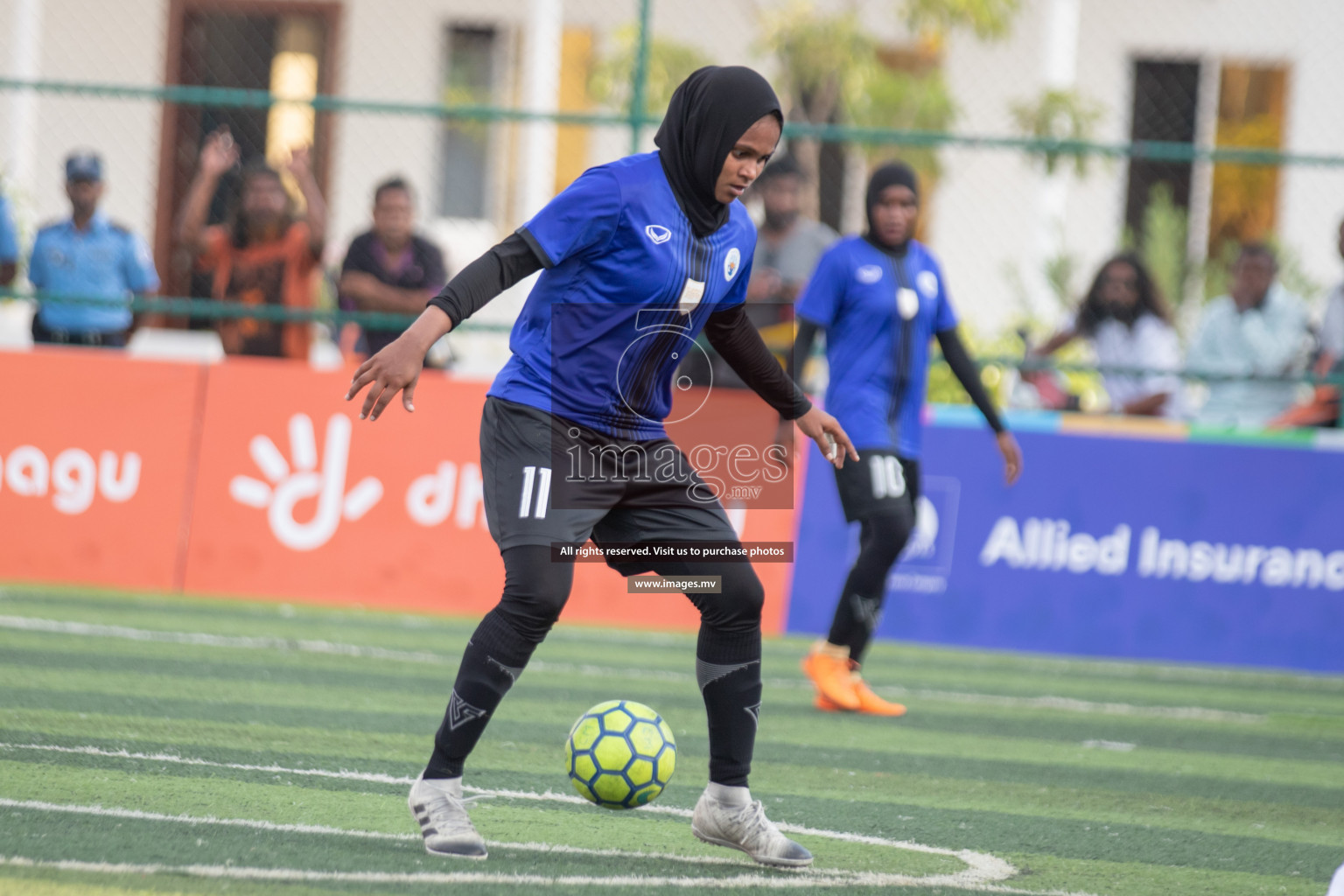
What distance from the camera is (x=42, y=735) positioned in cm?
539

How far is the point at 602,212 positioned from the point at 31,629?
4.88 metres

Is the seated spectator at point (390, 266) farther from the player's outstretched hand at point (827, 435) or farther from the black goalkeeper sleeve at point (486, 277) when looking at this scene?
the black goalkeeper sleeve at point (486, 277)

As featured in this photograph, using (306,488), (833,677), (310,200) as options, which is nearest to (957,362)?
(833,677)

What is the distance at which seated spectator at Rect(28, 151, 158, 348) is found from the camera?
33.5 ft

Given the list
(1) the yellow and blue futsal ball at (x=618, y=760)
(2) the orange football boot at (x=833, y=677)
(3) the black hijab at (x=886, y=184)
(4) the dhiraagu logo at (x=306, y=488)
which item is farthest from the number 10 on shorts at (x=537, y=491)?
(4) the dhiraagu logo at (x=306, y=488)

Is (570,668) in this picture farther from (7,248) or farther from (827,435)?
(7,248)

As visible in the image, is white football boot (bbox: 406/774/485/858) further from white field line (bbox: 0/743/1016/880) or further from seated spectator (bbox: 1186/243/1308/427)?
seated spectator (bbox: 1186/243/1308/427)

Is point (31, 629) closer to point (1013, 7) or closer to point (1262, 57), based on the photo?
point (1013, 7)

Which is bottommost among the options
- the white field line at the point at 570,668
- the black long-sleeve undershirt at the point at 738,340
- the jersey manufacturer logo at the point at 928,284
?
the white field line at the point at 570,668

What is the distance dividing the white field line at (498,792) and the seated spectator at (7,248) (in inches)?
229

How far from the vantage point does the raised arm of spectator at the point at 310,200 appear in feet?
33.8

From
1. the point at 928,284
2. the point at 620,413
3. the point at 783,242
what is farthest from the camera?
the point at 783,242

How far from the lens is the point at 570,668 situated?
319 inches

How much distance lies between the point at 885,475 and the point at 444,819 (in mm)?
3529
